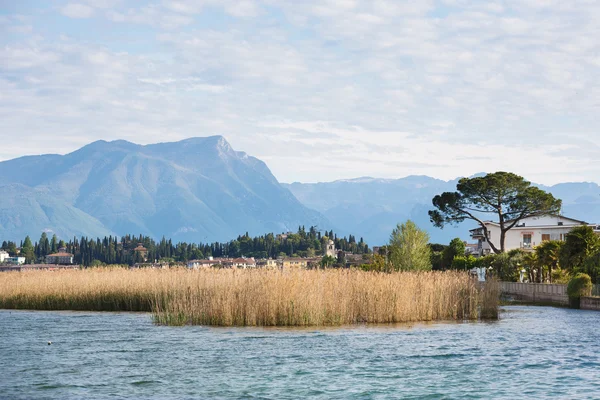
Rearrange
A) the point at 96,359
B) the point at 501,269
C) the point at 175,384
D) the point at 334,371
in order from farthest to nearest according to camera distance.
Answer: the point at 501,269 → the point at 96,359 → the point at 334,371 → the point at 175,384

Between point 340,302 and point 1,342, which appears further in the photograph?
point 340,302

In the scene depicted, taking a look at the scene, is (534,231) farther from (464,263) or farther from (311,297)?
(311,297)

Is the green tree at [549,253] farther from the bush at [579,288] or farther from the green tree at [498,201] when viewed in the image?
the green tree at [498,201]

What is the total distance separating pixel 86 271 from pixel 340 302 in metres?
19.1

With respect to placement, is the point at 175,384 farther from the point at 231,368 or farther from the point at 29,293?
the point at 29,293

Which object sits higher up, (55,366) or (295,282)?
(295,282)

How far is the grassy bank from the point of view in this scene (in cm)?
3133

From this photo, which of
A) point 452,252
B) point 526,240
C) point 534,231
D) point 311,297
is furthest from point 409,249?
point 311,297

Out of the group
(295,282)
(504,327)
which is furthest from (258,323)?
(504,327)

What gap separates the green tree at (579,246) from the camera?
5606cm

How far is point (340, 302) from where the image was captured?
3228cm

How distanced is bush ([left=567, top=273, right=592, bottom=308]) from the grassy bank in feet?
43.0

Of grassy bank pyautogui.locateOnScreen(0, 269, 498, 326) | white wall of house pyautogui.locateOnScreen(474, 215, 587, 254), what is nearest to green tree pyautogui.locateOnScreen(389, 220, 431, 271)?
grassy bank pyautogui.locateOnScreen(0, 269, 498, 326)

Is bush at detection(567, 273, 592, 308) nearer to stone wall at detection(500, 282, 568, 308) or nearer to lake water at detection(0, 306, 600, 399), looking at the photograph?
stone wall at detection(500, 282, 568, 308)
